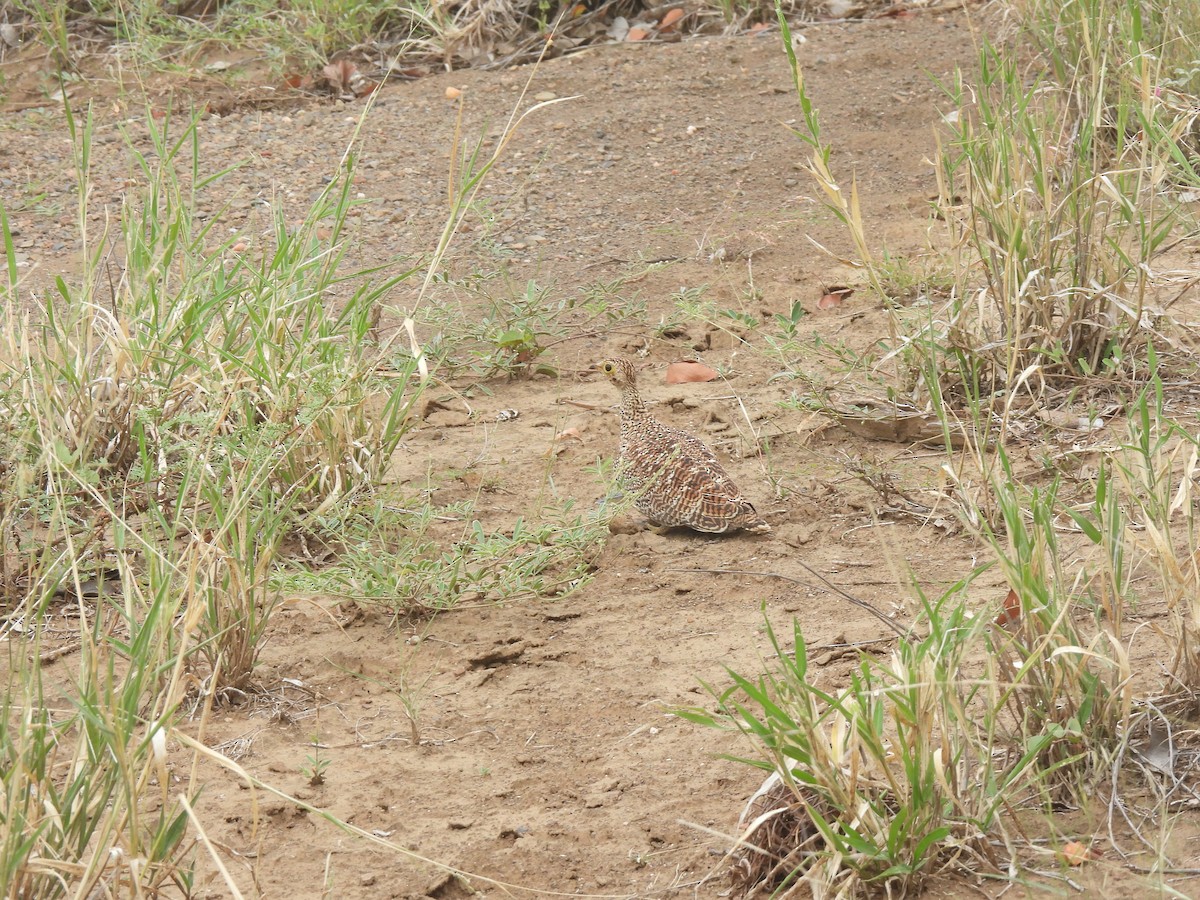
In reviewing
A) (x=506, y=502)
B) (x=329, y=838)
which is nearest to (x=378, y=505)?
(x=506, y=502)

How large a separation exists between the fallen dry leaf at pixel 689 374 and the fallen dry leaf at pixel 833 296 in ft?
2.05

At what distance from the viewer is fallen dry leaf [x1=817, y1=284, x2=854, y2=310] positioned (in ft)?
Answer: 17.4

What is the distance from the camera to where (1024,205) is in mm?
3953

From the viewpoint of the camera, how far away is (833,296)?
5.34m

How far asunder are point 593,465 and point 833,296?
59.3 inches

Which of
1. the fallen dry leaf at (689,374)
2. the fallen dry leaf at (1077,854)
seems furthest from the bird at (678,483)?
the fallen dry leaf at (1077,854)

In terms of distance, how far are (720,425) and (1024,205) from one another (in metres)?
1.22

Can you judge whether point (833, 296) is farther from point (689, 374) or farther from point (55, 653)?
point (55, 653)

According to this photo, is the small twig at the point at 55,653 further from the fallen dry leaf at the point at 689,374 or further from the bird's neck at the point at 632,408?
the fallen dry leaf at the point at 689,374

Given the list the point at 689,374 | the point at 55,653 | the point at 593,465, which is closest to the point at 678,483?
the point at 593,465

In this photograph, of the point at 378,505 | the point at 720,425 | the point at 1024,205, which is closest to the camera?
the point at 378,505

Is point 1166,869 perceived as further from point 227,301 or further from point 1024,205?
point 227,301

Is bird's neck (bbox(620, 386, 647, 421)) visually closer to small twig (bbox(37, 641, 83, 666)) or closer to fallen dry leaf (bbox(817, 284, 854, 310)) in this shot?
fallen dry leaf (bbox(817, 284, 854, 310))

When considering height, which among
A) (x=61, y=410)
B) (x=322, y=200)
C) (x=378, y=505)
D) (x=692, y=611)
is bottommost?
Result: (x=692, y=611)
